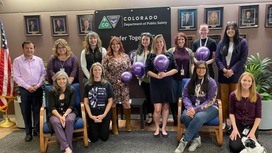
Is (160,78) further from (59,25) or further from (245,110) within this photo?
(59,25)

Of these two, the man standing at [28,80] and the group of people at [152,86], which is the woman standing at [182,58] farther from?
the man standing at [28,80]

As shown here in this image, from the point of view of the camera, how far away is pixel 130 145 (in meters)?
3.41

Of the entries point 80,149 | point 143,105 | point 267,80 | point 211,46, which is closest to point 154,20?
point 211,46

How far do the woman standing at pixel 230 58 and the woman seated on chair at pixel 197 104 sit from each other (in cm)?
43

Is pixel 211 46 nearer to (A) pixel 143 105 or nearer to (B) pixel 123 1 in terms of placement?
(A) pixel 143 105

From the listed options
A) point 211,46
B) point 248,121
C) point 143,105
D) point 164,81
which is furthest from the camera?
point 143,105

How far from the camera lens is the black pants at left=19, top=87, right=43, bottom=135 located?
3.67 m

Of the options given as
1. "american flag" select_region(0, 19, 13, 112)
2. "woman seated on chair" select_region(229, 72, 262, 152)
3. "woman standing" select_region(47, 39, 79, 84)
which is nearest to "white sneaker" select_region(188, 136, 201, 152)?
"woman seated on chair" select_region(229, 72, 262, 152)

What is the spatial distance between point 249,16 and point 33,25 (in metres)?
3.63

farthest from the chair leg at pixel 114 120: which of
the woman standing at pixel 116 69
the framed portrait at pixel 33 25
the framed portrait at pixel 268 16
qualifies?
the framed portrait at pixel 268 16

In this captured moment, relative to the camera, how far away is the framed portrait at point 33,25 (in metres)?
4.55

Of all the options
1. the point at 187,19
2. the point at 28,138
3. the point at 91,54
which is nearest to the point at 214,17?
the point at 187,19

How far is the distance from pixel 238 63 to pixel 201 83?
633mm

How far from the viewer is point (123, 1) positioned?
14.5ft
